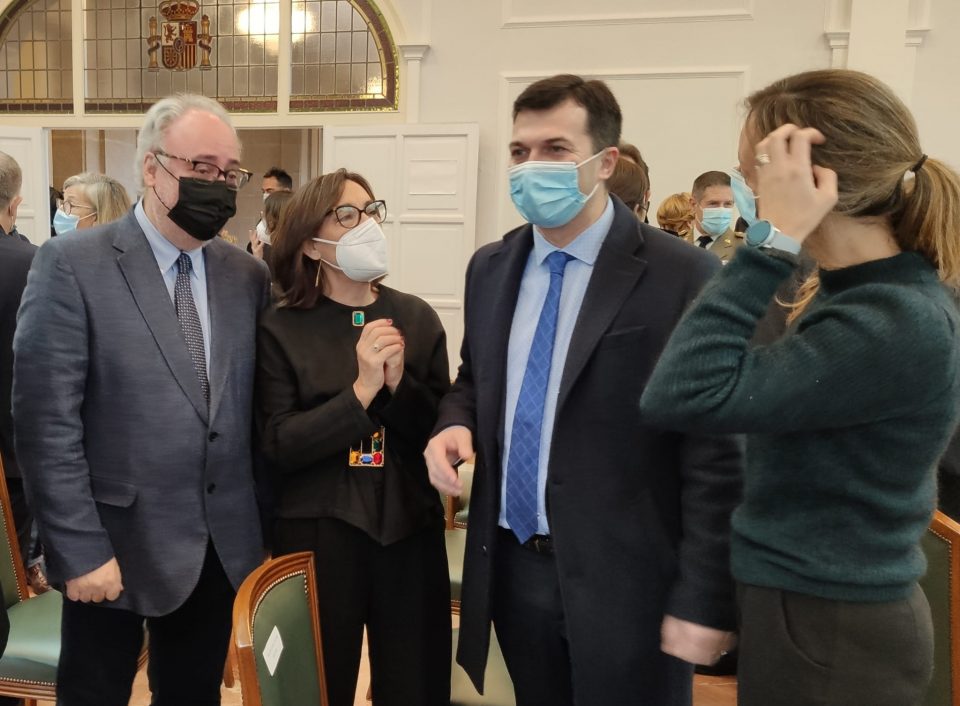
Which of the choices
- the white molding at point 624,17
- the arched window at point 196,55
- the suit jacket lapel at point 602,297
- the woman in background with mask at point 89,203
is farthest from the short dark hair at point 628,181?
the arched window at point 196,55

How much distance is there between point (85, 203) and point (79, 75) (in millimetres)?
4236

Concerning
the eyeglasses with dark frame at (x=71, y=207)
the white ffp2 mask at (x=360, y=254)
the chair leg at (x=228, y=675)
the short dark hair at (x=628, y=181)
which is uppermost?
the short dark hair at (x=628, y=181)

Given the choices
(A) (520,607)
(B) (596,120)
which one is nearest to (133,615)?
(A) (520,607)

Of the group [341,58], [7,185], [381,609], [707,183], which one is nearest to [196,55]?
[341,58]

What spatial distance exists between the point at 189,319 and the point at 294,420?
33 cm

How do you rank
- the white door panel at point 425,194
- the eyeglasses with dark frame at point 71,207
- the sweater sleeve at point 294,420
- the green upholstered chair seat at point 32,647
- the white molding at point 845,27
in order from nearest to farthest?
the sweater sleeve at point 294,420 < the green upholstered chair seat at point 32,647 < the eyeglasses with dark frame at point 71,207 < the white molding at point 845,27 < the white door panel at point 425,194

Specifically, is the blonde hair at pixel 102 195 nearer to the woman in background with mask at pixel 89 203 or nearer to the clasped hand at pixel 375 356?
the woman in background with mask at pixel 89 203

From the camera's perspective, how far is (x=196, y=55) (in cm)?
653

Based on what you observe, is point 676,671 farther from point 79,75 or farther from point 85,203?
point 79,75

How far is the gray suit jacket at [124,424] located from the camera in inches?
57.9

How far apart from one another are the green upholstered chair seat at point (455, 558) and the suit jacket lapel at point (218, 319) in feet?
2.96

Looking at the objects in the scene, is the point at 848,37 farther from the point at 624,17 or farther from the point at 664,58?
the point at 624,17

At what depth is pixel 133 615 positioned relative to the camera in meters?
1.61

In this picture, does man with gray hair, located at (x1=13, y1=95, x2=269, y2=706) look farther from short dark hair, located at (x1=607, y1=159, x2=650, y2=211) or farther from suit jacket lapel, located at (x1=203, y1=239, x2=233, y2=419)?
short dark hair, located at (x1=607, y1=159, x2=650, y2=211)
